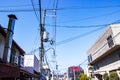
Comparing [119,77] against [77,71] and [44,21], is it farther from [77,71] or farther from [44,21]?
[77,71]

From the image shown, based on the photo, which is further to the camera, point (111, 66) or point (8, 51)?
point (111, 66)

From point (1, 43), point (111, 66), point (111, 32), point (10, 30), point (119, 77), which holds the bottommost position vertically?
point (119, 77)

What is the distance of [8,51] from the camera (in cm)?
1033

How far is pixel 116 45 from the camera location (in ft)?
49.7

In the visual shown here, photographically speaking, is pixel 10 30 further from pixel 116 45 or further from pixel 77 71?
pixel 77 71

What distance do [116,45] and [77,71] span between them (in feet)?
204

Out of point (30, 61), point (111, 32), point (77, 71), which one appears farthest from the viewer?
point (77, 71)

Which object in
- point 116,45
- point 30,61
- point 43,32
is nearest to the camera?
point 43,32

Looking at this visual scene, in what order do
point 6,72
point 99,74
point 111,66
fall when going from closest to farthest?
point 6,72
point 111,66
point 99,74

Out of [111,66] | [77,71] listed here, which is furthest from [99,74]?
[77,71]

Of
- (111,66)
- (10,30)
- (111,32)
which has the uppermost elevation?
(111,32)

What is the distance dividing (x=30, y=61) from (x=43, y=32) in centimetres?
924

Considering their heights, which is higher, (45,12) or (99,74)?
(45,12)

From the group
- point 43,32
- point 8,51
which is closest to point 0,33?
point 8,51
